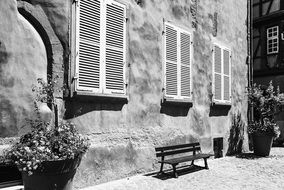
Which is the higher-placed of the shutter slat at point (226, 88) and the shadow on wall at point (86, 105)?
the shutter slat at point (226, 88)

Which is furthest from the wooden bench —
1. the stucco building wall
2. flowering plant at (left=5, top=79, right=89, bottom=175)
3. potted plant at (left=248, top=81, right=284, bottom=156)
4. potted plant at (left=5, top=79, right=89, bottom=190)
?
potted plant at (left=248, top=81, right=284, bottom=156)

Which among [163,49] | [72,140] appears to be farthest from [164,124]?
[72,140]

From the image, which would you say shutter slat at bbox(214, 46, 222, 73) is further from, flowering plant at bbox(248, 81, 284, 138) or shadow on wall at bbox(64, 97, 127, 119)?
shadow on wall at bbox(64, 97, 127, 119)

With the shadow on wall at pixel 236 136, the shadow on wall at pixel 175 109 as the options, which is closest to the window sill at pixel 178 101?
the shadow on wall at pixel 175 109

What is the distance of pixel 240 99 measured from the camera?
31.1 ft

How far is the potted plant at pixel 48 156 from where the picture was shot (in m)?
3.25

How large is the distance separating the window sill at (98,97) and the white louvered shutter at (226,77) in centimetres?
410

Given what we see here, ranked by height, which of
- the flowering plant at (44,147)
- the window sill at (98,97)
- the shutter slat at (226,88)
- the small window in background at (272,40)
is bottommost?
the flowering plant at (44,147)

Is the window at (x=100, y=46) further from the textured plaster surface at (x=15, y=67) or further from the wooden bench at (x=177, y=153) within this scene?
the wooden bench at (x=177, y=153)

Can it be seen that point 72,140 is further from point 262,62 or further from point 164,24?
point 262,62

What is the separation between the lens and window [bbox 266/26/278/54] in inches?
606

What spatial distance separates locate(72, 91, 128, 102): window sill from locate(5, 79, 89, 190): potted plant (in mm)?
852

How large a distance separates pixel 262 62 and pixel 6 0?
1467 centimetres

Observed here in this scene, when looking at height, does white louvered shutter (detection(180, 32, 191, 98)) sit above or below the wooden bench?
above
